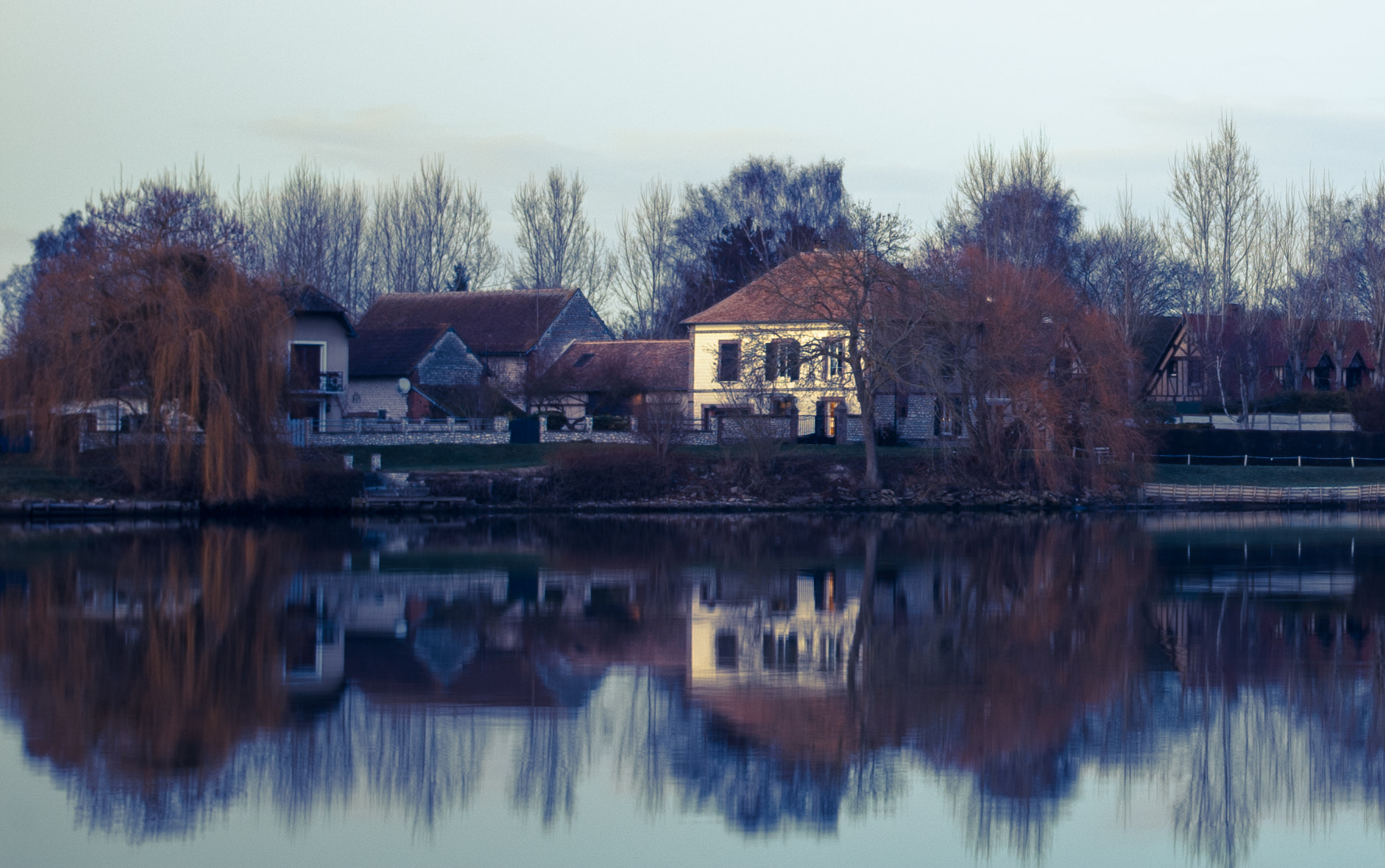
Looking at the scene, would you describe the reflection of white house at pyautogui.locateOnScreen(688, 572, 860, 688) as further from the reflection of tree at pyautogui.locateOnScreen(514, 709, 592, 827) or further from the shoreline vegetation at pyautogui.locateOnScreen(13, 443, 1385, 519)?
the shoreline vegetation at pyautogui.locateOnScreen(13, 443, 1385, 519)

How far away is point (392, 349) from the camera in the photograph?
6088 centimetres

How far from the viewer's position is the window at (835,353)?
45.5 metres

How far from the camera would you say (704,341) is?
57.1 meters

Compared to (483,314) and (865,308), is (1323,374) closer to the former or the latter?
(865,308)

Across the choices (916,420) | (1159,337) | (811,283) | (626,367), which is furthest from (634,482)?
(1159,337)

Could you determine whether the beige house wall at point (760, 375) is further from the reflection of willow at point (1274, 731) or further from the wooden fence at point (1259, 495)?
the reflection of willow at point (1274, 731)

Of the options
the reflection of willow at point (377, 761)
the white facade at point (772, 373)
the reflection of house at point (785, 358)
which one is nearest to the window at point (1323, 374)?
the reflection of house at point (785, 358)

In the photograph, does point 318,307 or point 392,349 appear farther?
point 392,349

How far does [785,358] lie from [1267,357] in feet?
120

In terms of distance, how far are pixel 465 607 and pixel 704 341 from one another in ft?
121

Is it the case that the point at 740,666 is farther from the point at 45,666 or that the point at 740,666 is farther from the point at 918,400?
the point at 918,400

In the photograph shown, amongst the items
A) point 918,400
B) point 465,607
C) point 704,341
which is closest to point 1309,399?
point 918,400

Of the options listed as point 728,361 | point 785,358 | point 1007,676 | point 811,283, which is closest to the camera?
point 1007,676

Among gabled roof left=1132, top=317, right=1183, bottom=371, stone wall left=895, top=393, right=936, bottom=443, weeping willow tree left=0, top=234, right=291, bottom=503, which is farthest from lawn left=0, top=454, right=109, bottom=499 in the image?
gabled roof left=1132, top=317, right=1183, bottom=371
